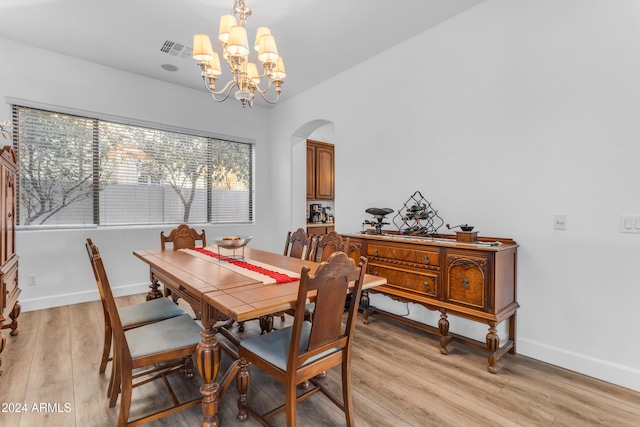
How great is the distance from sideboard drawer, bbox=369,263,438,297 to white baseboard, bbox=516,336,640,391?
2.63 feet

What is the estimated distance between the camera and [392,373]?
2213mm

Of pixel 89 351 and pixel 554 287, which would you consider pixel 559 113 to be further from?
pixel 89 351

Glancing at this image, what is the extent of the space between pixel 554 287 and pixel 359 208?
2065 millimetres

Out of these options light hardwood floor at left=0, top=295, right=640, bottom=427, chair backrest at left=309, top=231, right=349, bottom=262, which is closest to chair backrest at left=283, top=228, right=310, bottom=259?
chair backrest at left=309, top=231, right=349, bottom=262

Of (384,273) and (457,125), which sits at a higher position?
(457,125)

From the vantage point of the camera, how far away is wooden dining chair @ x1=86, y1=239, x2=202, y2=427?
148 cm

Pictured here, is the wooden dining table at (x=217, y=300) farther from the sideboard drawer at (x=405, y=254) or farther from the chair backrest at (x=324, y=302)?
the sideboard drawer at (x=405, y=254)

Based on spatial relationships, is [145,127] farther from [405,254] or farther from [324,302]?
[324,302]

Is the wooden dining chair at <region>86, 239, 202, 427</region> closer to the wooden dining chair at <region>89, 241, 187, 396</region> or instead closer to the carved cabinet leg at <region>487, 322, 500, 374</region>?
the wooden dining chair at <region>89, 241, 187, 396</region>

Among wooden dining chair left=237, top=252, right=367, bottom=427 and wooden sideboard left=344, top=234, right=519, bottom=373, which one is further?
wooden sideboard left=344, top=234, right=519, bottom=373

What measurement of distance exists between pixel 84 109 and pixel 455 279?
14.8ft

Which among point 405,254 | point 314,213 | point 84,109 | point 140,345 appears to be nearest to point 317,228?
point 314,213

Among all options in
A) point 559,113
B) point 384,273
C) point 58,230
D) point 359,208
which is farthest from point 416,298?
point 58,230

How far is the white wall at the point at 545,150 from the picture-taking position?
207 centimetres
